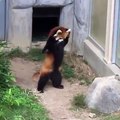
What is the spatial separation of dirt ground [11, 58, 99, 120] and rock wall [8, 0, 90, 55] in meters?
0.42

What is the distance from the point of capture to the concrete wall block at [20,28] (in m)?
8.54

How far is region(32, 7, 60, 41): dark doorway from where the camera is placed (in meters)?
9.11

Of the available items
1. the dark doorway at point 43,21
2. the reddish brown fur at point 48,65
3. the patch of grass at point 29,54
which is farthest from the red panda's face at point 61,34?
the dark doorway at point 43,21

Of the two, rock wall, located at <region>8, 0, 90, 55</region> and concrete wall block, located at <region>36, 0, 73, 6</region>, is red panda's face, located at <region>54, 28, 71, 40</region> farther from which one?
concrete wall block, located at <region>36, 0, 73, 6</region>

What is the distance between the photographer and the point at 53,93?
6988 millimetres

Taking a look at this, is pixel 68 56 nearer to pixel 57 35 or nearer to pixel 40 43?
pixel 40 43

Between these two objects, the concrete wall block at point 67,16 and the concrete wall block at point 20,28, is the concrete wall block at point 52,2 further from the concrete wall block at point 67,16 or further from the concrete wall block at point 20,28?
the concrete wall block at point 20,28

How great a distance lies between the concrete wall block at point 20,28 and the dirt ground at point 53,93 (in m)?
0.36

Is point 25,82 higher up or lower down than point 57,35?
lower down

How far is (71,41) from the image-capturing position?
8.77 m

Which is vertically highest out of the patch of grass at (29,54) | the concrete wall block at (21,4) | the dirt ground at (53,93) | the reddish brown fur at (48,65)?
the concrete wall block at (21,4)

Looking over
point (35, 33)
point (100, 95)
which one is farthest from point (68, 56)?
point (100, 95)

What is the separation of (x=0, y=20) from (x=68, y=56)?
46.7 inches

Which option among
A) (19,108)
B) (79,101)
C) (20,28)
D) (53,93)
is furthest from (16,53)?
(19,108)
